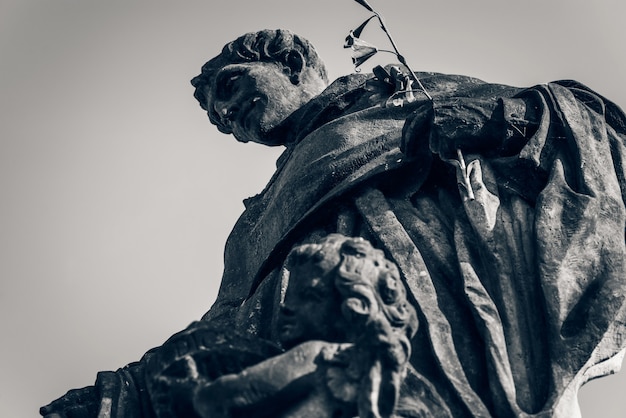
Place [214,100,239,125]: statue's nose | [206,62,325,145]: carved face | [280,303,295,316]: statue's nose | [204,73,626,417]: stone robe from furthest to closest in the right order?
[214,100,239,125]: statue's nose < [206,62,325,145]: carved face < [204,73,626,417]: stone robe < [280,303,295,316]: statue's nose

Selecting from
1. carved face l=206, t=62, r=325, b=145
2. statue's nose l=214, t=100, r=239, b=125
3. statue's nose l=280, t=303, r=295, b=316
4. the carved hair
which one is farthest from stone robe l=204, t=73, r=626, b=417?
the carved hair

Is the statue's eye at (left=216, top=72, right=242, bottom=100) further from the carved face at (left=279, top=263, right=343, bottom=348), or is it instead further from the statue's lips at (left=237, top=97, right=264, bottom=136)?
the carved face at (left=279, top=263, right=343, bottom=348)

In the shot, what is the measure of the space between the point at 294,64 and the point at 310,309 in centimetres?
416

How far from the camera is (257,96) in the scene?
1414cm

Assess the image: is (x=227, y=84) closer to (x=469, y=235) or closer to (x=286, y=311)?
(x=469, y=235)

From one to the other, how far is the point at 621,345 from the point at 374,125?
2.29 metres

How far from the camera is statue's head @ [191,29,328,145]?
46.2ft

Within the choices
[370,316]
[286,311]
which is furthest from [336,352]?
[286,311]

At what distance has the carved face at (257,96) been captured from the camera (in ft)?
46.2

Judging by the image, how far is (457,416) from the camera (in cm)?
1070

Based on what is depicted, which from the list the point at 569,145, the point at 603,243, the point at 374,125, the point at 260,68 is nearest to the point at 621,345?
the point at 603,243

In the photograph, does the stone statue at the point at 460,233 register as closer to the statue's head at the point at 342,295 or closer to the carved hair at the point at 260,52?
the statue's head at the point at 342,295

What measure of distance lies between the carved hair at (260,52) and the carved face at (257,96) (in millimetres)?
89

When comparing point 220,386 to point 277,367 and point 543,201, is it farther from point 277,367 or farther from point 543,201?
point 543,201
